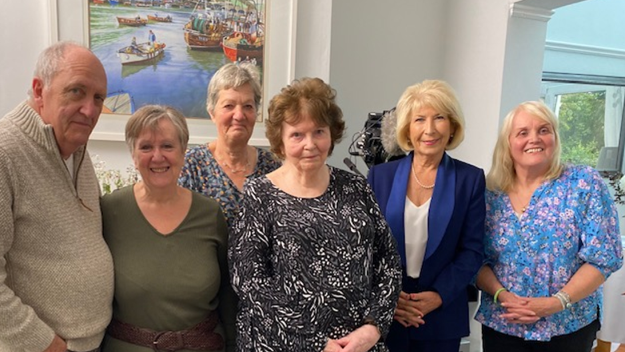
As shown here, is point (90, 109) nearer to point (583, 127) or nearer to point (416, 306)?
point (416, 306)

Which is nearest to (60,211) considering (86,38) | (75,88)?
(75,88)

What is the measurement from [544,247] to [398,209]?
55 centimetres

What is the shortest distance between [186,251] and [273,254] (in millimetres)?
275

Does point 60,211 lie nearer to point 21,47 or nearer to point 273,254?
point 273,254

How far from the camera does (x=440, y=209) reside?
5.56 ft

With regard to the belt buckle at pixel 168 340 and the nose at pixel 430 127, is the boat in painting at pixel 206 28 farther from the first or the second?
the belt buckle at pixel 168 340

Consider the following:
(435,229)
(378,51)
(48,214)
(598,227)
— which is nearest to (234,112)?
(48,214)

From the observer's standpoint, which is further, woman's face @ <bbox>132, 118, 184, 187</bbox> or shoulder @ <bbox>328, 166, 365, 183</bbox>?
shoulder @ <bbox>328, 166, 365, 183</bbox>

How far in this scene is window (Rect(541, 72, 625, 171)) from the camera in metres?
4.80

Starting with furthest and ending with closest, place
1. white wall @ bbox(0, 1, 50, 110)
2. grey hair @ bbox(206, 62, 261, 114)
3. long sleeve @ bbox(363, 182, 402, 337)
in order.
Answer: white wall @ bbox(0, 1, 50, 110), grey hair @ bbox(206, 62, 261, 114), long sleeve @ bbox(363, 182, 402, 337)

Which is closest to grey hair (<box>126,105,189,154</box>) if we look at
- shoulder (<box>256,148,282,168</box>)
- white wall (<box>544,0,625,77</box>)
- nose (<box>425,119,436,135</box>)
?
shoulder (<box>256,148,282,168</box>)

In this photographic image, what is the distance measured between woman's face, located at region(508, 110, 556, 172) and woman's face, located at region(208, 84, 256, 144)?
103cm

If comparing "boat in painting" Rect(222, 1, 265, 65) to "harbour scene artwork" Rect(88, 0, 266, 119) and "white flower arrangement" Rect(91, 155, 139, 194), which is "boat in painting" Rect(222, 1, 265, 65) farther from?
"white flower arrangement" Rect(91, 155, 139, 194)

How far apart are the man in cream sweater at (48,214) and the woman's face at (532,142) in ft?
4.78
